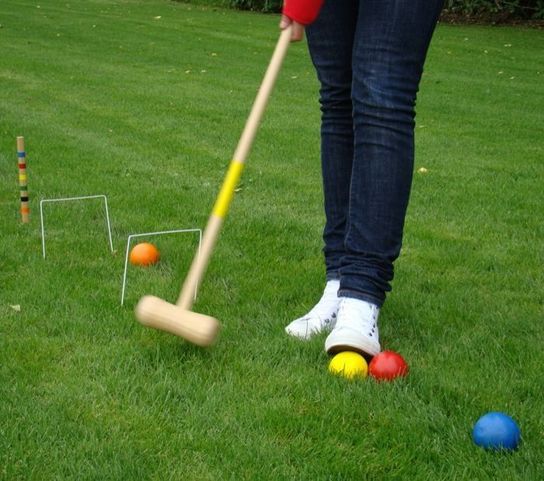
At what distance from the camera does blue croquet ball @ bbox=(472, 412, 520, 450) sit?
2289 millimetres

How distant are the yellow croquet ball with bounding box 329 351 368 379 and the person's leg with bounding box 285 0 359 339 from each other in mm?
276

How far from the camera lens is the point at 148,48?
44.3 ft

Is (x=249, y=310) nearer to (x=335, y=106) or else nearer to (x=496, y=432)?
(x=335, y=106)

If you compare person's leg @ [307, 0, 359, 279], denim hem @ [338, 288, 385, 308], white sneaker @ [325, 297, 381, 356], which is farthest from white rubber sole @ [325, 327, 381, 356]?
person's leg @ [307, 0, 359, 279]

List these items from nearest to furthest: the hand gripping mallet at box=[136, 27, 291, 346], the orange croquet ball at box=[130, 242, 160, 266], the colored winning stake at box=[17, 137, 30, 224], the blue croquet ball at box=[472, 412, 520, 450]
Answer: the blue croquet ball at box=[472, 412, 520, 450] < the hand gripping mallet at box=[136, 27, 291, 346] < the orange croquet ball at box=[130, 242, 160, 266] < the colored winning stake at box=[17, 137, 30, 224]

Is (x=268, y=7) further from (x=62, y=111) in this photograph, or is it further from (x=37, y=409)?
(x=37, y=409)

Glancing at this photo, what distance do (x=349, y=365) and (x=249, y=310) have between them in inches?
25.9

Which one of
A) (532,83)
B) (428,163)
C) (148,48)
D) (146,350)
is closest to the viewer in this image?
(146,350)

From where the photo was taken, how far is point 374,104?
2.85 metres

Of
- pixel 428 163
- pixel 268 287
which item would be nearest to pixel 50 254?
pixel 268 287

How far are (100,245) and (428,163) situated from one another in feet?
9.69

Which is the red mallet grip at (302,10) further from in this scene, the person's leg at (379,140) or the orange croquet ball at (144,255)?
the orange croquet ball at (144,255)

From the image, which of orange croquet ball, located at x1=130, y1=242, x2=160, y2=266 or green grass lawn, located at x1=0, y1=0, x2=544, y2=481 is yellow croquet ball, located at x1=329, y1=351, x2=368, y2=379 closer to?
green grass lawn, located at x1=0, y1=0, x2=544, y2=481

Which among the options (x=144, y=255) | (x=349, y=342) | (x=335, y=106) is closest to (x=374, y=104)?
(x=335, y=106)
